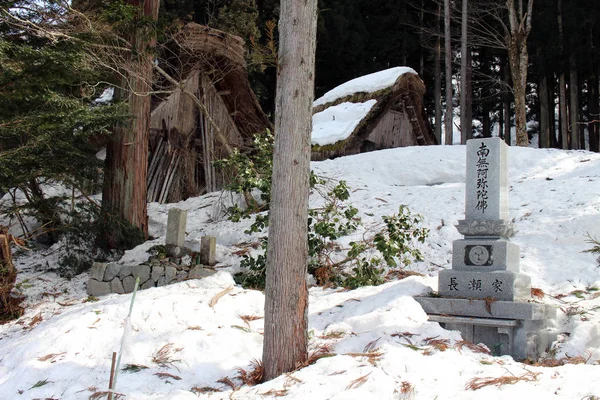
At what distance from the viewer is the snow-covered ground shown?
4.04m

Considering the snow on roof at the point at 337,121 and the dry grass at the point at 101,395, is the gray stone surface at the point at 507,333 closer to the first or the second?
the dry grass at the point at 101,395

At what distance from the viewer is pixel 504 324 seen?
5.27 m

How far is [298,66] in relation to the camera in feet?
15.0

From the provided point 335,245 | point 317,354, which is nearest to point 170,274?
point 335,245

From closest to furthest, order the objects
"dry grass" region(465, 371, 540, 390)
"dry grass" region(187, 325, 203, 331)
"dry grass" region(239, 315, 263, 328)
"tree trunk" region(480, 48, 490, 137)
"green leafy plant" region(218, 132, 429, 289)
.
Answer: "dry grass" region(465, 371, 540, 390) < "dry grass" region(187, 325, 203, 331) < "dry grass" region(239, 315, 263, 328) < "green leafy plant" region(218, 132, 429, 289) < "tree trunk" region(480, 48, 490, 137)

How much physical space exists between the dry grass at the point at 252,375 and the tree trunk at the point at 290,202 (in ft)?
0.45

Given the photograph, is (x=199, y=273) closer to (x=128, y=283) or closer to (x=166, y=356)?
(x=128, y=283)

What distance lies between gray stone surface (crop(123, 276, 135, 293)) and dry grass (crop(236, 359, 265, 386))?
3236 millimetres

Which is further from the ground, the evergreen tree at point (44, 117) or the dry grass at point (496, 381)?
the evergreen tree at point (44, 117)

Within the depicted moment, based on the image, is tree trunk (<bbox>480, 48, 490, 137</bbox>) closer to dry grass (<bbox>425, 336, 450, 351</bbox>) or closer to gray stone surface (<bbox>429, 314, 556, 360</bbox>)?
gray stone surface (<bbox>429, 314, 556, 360</bbox>)

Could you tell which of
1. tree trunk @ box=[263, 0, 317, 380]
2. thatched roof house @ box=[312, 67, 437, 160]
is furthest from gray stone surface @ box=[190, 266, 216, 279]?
thatched roof house @ box=[312, 67, 437, 160]

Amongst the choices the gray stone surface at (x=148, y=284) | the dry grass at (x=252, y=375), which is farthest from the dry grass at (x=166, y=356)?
the gray stone surface at (x=148, y=284)

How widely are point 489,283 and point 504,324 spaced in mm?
494

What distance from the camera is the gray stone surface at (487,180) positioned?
6018mm
